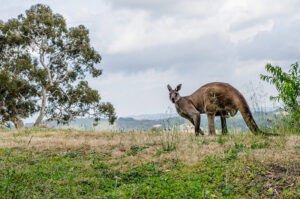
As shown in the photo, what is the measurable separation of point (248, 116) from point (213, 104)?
125 cm

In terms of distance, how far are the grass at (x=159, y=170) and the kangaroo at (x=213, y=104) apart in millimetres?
1279

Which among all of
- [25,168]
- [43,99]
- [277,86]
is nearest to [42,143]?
[25,168]

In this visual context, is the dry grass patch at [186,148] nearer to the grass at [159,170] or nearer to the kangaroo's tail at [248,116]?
the grass at [159,170]

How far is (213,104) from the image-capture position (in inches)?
381

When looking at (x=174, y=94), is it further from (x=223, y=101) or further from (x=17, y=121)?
(x=17, y=121)

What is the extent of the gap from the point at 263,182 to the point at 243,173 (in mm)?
381

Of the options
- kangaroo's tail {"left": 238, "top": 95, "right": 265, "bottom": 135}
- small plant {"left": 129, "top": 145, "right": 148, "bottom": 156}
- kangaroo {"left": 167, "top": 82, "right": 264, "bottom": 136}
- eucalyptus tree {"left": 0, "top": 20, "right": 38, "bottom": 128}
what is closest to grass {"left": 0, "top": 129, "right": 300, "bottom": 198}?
small plant {"left": 129, "top": 145, "right": 148, "bottom": 156}

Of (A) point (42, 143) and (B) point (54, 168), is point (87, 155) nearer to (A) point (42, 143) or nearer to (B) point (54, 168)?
(B) point (54, 168)

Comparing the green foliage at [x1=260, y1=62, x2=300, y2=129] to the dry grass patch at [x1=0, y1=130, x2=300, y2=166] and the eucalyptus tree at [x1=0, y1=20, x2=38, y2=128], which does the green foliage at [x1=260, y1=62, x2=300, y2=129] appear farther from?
the eucalyptus tree at [x1=0, y1=20, x2=38, y2=128]

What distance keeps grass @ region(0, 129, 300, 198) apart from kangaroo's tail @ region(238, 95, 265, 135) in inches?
23.3

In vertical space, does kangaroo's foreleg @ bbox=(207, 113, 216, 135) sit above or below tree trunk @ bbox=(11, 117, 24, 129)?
below

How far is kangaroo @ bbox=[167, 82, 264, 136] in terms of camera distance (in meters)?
8.95

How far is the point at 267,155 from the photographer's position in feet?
19.9

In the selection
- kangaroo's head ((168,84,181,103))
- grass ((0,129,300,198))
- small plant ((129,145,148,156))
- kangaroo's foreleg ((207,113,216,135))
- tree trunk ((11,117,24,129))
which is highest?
kangaroo's head ((168,84,181,103))
